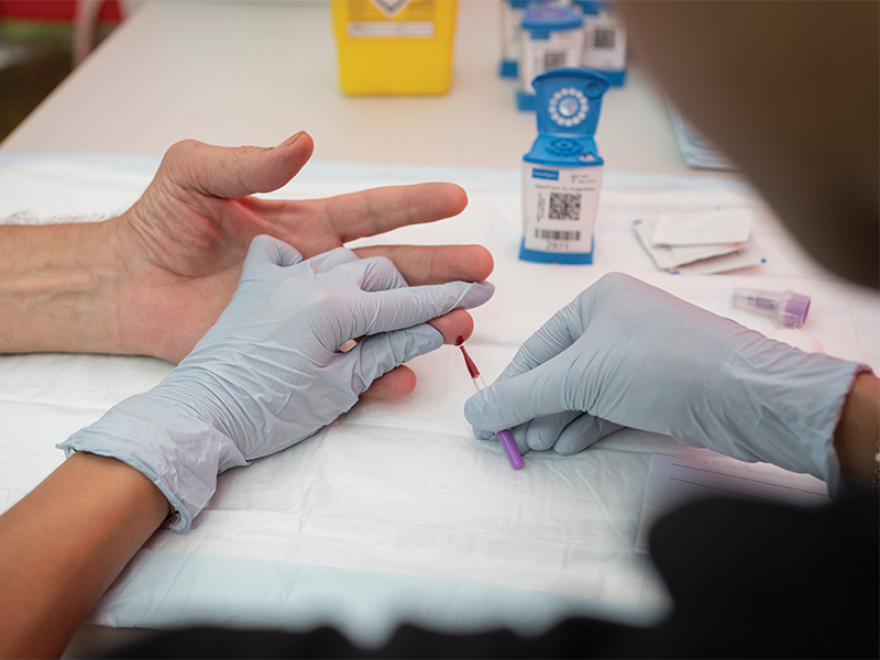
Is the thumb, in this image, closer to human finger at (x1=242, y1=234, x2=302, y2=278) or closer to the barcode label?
human finger at (x1=242, y1=234, x2=302, y2=278)

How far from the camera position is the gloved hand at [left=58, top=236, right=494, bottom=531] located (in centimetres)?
88

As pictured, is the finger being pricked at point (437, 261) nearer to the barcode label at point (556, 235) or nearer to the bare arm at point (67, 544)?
the barcode label at point (556, 235)

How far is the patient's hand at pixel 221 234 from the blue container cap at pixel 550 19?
751mm

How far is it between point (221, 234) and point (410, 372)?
0.50 meters

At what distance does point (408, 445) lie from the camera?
100cm

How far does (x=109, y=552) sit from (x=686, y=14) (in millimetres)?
831

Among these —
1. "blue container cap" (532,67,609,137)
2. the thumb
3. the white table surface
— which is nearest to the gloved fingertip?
the thumb

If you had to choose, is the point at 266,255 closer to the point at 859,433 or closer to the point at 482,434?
the point at 482,434

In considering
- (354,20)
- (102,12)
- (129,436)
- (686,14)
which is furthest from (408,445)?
(102,12)

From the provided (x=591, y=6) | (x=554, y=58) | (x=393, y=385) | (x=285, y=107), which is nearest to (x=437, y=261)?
(x=393, y=385)

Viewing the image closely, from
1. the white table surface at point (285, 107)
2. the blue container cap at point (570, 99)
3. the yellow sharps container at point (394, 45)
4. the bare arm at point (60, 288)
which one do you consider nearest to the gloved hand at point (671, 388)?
the blue container cap at point (570, 99)

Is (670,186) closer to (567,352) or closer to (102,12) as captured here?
(567,352)

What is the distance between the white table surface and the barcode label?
42cm

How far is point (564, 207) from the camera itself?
1.29 metres
